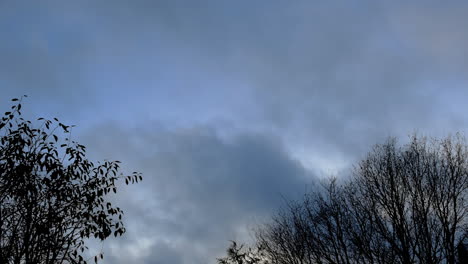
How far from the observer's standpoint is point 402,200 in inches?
641

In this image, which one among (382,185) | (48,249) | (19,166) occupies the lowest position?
(48,249)

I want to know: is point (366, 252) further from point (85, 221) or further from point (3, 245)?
point (3, 245)

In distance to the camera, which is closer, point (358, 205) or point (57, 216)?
point (57, 216)

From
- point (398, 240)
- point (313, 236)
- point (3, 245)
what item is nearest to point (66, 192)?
point (3, 245)

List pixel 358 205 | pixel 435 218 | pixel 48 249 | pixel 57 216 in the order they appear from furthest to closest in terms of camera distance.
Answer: pixel 358 205, pixel 435 218, pixel 57 216, pixel 48 249

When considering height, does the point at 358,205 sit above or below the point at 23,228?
above

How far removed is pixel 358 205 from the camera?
1750 centimetres

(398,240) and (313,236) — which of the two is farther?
(313,236)

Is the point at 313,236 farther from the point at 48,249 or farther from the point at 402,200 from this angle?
the point at 48,249

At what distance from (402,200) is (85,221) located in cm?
1390

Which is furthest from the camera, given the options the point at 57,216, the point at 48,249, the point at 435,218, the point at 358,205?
the point at 358,205

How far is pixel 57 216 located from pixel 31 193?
72cm

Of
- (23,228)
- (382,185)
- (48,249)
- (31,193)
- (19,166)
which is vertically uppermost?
(382,185)

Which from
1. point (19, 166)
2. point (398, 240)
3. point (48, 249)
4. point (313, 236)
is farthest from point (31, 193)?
point (398, 240)
